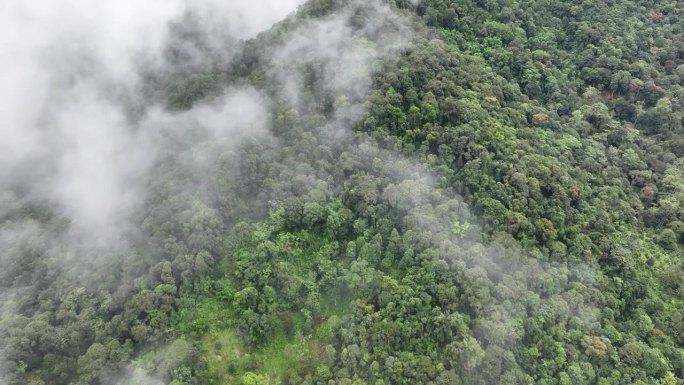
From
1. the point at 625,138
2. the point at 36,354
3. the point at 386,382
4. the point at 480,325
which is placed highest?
the point at 625,138

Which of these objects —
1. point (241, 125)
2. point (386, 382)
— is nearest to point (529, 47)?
point (241, 125)

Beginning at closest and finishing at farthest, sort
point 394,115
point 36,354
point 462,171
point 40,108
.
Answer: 1. point 36,354
2. point 462,171
3. point 394,115
4. point 40,108

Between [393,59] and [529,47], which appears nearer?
[393,59]

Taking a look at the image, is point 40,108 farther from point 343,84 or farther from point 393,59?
point 393,59

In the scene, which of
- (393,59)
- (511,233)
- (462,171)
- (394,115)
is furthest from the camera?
(393,59)

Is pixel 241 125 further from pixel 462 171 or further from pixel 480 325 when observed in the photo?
pixel 480 325

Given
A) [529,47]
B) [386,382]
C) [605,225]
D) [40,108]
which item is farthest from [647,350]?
[40,108]

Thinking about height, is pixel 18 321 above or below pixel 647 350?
below
